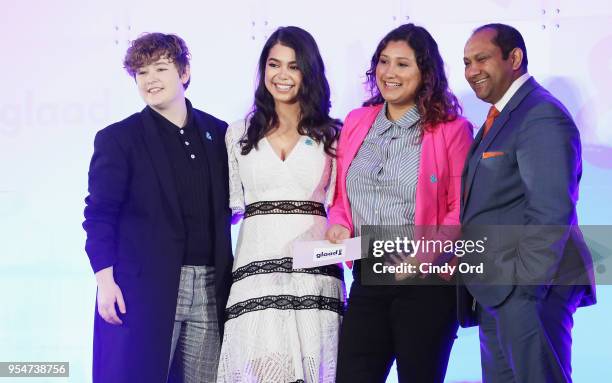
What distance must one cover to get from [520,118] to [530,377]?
0.86 m

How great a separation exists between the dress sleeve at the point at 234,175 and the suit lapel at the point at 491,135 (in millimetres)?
926

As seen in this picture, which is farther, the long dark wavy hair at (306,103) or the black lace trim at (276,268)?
the long dark wavy hair at (306,103)

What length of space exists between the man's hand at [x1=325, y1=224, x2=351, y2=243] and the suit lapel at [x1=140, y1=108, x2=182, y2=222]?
1.97 ft

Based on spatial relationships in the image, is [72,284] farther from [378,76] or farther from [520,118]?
[520,118]

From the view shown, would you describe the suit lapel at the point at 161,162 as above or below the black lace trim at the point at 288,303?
above

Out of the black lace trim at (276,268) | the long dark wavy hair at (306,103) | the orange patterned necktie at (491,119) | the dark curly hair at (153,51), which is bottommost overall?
the black lace trim at (276,268)

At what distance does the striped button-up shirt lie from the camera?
10.4ft

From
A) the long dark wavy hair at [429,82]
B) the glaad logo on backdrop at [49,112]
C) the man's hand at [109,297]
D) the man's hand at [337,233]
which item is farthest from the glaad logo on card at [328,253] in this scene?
the glaad logo on backdrop at [49,112]

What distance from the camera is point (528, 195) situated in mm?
2764

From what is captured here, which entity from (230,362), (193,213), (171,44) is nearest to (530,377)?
(230,362)

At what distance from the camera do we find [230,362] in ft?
10.7

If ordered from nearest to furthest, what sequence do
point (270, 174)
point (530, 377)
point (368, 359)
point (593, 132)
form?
point (530, 377) → point (368, 359) → point (270, 174) → point (593, 132)

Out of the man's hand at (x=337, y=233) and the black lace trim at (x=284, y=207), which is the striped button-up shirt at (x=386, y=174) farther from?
the black lace trim at (x=284, y=207)

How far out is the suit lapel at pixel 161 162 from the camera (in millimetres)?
3377
